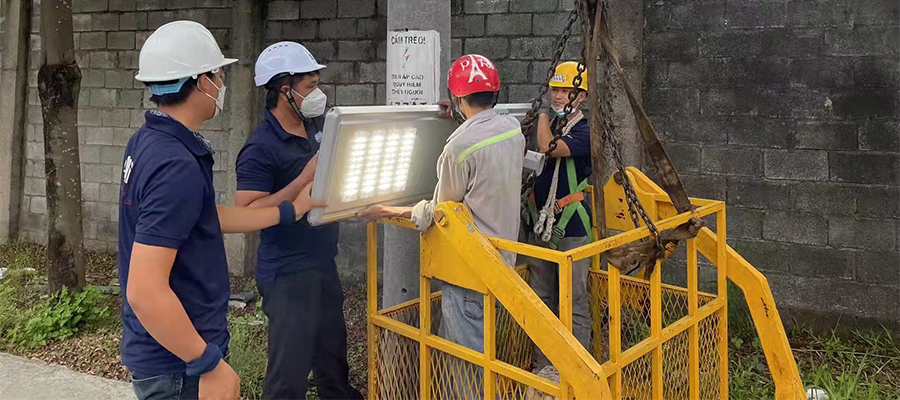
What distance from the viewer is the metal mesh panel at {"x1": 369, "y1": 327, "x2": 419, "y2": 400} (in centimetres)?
310

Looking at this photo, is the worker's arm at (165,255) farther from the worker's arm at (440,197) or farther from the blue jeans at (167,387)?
the worker's arm at (440,197)

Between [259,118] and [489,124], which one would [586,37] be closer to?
[489,124]

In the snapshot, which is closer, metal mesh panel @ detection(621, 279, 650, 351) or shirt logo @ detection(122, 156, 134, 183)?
shirt logo @ detection(122, 156, 134, 183)

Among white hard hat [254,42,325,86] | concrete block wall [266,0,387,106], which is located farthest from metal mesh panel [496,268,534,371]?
concrete block wall [266,0,387,106]

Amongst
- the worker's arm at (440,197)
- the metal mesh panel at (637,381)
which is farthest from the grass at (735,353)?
the worker's arm at (440,197)

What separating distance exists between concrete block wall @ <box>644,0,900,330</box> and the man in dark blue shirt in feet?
9.14

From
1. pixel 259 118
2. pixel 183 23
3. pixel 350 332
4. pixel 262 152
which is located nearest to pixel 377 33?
pixel 259 118

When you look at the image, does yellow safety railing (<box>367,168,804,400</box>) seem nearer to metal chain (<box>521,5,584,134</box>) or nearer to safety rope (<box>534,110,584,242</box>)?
safety rope (<box>534,110,584,242</box>)

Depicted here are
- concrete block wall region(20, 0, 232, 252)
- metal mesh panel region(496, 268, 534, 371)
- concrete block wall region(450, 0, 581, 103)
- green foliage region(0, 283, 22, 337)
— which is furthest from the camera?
concrete block wall region(20, 0, 232, 252)

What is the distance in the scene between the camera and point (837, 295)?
4.71 meters

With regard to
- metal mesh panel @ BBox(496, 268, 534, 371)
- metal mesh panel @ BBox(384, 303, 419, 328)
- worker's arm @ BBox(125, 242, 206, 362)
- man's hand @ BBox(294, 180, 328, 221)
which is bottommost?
metal mesh panel @ BBox(496, 268, 534, 371)

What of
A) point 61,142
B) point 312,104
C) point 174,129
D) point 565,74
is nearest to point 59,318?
point 61,142

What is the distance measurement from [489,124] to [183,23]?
4.05 feet

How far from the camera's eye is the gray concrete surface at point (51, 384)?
4.02 m
